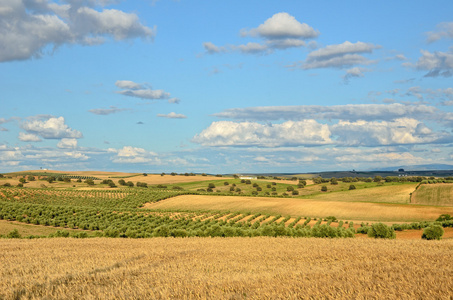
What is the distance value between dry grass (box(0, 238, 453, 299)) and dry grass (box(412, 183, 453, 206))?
95.5 meters

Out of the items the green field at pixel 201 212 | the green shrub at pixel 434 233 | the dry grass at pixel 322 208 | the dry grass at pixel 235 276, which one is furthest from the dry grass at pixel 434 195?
the dry grass at pixel 235 276

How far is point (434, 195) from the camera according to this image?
109 meters

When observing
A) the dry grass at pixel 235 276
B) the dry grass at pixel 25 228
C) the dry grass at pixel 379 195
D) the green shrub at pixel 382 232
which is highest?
the dry grass at pixel 235 276

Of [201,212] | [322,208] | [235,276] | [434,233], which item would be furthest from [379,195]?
[235,276]

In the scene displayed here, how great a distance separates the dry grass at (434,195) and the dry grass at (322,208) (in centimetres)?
1456

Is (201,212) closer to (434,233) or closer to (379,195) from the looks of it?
(379,195)

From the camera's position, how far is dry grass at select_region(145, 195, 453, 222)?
3140 inches

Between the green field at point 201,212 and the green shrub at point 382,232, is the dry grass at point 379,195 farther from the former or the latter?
the green shrub at point 382,232

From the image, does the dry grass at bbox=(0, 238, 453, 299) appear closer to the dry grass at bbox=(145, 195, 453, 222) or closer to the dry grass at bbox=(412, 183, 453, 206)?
the dry grass at bbox=(145, 195, 453, 222)

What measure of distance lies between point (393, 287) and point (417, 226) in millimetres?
50988

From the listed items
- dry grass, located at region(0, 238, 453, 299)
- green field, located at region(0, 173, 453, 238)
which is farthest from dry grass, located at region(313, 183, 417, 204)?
dry grass, located at region(0, 238, 453, 299)

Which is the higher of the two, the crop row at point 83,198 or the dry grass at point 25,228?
the crop row at point 83,198

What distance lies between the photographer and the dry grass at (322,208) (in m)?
79.8

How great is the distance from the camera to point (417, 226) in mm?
55531
